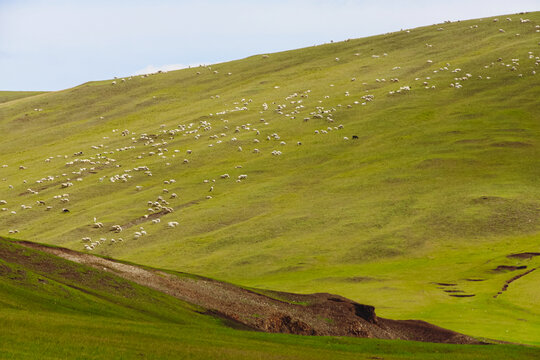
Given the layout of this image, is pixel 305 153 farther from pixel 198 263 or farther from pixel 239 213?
pixel 198 263

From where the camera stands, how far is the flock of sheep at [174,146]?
123562 mm

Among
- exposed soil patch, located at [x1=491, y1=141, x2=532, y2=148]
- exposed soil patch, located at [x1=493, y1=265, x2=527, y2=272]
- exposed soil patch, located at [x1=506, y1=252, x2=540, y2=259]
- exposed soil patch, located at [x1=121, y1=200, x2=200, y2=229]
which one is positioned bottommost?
exposed soil patch, located at [x1=493, y1=265, x2=527, y2=272]

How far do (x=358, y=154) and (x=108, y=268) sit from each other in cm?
8288

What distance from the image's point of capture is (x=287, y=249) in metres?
101

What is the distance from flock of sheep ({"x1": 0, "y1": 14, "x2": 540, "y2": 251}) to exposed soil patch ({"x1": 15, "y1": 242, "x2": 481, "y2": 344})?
4765 cm

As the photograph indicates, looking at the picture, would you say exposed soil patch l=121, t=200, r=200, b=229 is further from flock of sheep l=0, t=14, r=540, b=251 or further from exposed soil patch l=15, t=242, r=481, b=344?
exposed soil patch l=15, t=242, r=481, b=344

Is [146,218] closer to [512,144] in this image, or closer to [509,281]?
[509,281]

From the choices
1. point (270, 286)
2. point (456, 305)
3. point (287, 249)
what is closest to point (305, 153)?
point (287, 249)

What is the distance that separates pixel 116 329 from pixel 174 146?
11954 centimetres

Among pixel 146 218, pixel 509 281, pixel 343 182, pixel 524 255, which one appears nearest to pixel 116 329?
pixel 509 281

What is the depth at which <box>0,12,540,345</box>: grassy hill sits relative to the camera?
8906 centimetres

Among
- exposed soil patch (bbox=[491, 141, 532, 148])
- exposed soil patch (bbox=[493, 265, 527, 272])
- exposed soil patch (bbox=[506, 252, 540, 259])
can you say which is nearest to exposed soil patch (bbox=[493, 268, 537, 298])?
exposed soil patch (bbox=[493, 265, 527, 272])

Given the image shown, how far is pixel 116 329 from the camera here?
122 ft

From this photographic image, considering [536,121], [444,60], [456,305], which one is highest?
[444,60]
